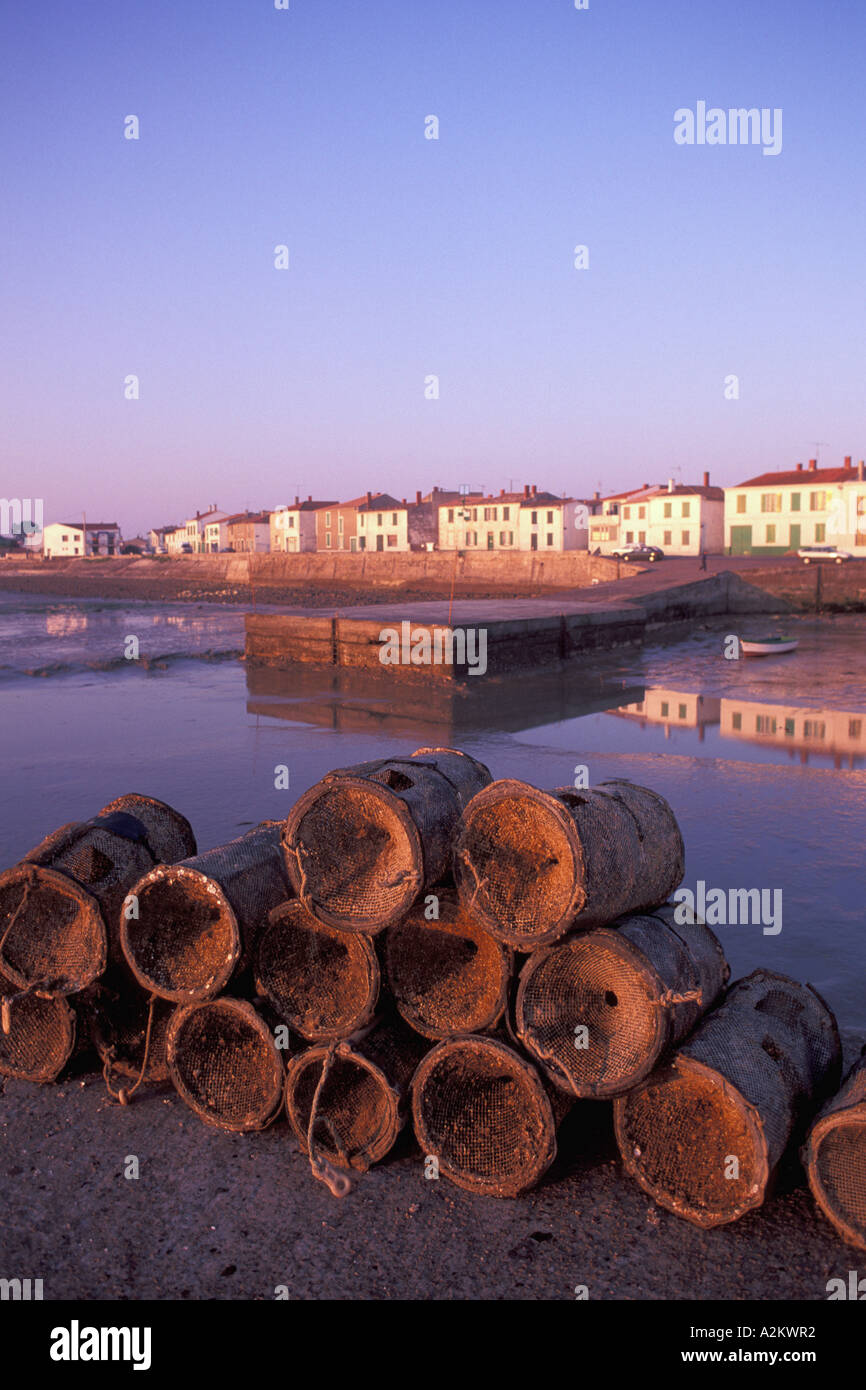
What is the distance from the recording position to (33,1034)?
528 centimetres

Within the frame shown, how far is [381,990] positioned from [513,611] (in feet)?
62.9

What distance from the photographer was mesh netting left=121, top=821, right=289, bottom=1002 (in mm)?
4719

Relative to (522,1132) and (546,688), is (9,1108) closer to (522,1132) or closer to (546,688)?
(522,1132)

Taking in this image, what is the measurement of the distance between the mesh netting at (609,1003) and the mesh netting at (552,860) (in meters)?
0.16

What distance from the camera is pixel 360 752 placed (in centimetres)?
1258

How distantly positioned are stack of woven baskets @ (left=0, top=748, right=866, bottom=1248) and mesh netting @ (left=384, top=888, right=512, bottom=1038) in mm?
12

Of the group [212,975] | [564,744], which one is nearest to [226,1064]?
[212,975]

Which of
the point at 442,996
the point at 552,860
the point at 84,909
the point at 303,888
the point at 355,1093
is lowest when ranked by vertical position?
the point at 355,1093

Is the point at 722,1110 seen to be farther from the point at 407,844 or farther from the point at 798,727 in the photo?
the point at 798,727

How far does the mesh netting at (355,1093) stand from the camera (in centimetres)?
441

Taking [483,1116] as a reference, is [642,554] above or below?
above

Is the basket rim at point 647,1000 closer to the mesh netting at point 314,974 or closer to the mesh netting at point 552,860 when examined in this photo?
the mesh netting at point 552,860

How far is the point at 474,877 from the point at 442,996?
0.71 meters
